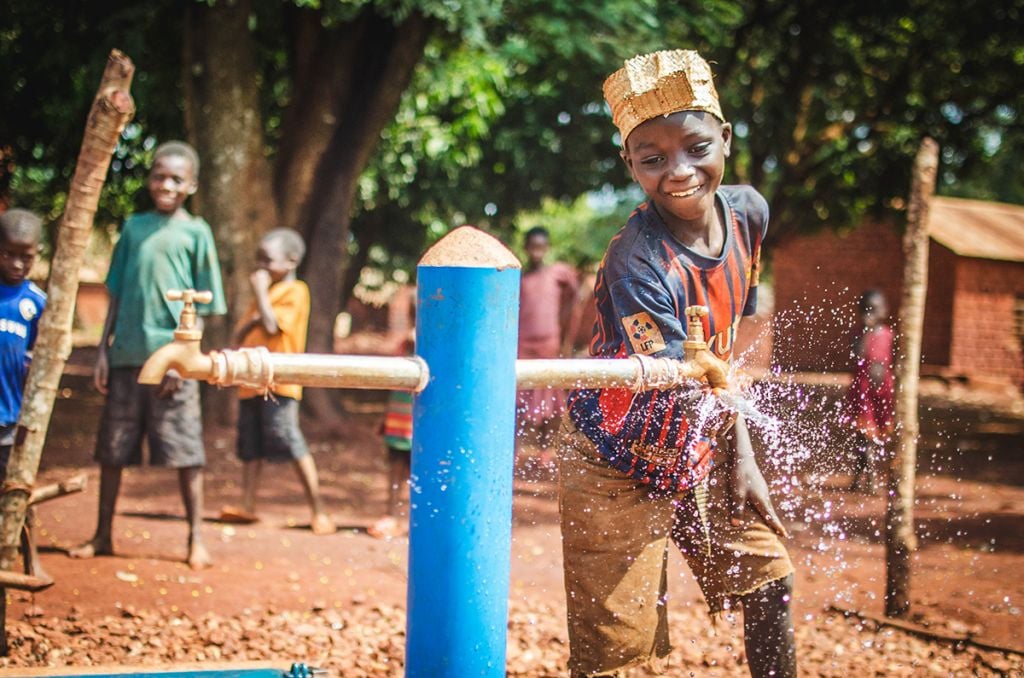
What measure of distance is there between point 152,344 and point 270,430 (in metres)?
1.02

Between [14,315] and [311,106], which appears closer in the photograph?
[14,315]

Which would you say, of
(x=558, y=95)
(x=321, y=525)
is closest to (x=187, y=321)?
(x=321, y=525)

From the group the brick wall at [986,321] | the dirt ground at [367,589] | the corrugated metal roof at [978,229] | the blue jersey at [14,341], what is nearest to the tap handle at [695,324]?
the dirt ground at [367,589]

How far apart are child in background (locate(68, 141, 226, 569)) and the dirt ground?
402mm

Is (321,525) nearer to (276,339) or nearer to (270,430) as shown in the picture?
(270,430)

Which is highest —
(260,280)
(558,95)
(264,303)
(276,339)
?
(558,95)

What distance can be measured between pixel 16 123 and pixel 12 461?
25.1 feet

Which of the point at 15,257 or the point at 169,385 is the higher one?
the point at 15,257

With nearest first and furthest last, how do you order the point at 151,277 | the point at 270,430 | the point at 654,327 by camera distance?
1. the point at 654,327
2. the point at 151,277
3. the point at 270,430

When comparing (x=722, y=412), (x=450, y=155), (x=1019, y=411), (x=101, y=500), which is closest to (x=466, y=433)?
(x=722, y=412)

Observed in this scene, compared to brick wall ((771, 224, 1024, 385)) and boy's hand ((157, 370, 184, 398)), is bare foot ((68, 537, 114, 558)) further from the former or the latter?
brick wall ((771, 224, 1024, 385))

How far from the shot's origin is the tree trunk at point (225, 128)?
7902mm

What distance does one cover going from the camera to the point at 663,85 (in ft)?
8.65

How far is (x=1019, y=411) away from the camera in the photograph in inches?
684
